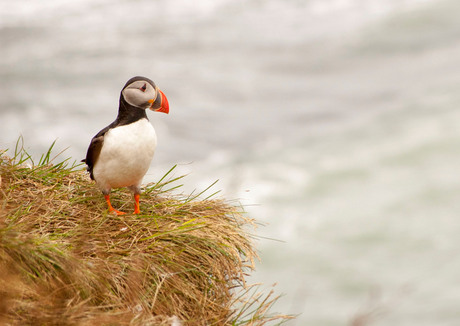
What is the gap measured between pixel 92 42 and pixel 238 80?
4326 millimetres

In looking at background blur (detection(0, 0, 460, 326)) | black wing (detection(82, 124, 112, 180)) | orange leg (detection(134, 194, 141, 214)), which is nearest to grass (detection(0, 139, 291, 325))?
orange leg (detection(134, 194, 141, 214))

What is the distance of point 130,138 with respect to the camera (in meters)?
5.18

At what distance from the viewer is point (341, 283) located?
43.9 ft

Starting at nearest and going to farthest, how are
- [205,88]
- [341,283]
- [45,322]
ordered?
1. [45,322]
2. [341,283]
3. [205,88]

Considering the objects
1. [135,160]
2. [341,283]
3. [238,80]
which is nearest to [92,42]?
[238,80]

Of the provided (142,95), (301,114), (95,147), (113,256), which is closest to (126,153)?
(95,147)

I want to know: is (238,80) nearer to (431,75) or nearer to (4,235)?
(431,75)

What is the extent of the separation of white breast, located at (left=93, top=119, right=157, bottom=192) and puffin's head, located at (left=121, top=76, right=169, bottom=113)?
0.45ft

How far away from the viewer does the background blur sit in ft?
45.5

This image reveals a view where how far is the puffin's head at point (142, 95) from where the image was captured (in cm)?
515

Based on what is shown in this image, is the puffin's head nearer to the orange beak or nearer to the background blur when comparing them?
the orange beak

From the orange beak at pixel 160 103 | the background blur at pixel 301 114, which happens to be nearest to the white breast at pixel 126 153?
the orange beak at pixel 160 103

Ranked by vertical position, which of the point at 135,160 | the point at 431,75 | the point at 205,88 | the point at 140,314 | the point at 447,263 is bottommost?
the point at 140,314

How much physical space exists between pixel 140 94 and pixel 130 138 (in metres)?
0.32
